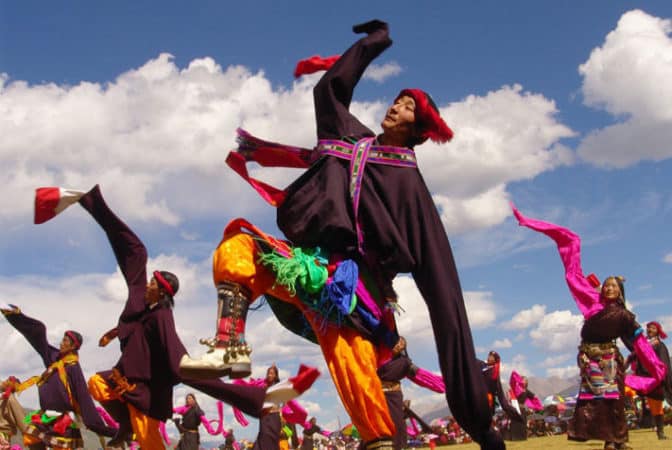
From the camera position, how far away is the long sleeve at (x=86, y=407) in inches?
429

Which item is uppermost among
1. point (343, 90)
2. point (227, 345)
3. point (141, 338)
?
point (343, 90)

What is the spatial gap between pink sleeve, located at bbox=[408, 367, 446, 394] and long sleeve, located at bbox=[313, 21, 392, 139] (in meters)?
5.68

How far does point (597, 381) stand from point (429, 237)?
689 cm

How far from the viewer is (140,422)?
779 centimetres

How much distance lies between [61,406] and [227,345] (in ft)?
30.0

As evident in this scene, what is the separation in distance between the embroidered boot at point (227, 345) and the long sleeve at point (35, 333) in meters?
9.47

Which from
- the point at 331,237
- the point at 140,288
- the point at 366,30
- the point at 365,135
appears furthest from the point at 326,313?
the point at 140,288

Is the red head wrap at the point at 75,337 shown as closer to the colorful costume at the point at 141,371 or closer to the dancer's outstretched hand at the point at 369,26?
the colorful costume at the point at 141,371

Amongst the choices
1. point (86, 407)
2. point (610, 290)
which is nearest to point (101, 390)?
point (86, 407)

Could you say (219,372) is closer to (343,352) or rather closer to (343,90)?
(343,352)

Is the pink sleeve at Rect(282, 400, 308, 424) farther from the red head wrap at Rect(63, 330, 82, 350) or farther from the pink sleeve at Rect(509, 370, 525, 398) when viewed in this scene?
the pink sleeve at Rect(509, 370, 525, 398)

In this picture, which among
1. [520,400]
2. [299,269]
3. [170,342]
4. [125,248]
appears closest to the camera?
[299,269]

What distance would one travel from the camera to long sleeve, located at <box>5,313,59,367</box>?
1163cm

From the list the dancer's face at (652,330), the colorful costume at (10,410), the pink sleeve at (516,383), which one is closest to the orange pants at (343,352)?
the colorful costume at (10,410)
